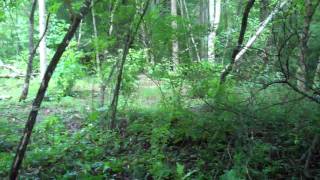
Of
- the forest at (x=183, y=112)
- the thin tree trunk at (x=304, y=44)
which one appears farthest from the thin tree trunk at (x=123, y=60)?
the thin tree trunk at (x=304, y=44)

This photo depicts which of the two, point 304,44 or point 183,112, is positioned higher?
point 304,44

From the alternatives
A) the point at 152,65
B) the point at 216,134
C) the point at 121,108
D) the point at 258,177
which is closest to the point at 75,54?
the point at 121,108

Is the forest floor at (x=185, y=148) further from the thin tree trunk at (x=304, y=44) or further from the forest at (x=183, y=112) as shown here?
the thin tree trunk at (x=304, y=44)

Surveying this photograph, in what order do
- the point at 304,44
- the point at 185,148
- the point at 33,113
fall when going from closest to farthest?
1. the point at 33,113
2. the point at 304,44
3. the point at 185,148

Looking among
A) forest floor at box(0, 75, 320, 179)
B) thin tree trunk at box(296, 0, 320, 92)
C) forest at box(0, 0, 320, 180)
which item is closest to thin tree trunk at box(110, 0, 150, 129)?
forest at box(0, 0, 320, 180)

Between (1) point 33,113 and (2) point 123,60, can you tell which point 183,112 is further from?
(1) point 33,113

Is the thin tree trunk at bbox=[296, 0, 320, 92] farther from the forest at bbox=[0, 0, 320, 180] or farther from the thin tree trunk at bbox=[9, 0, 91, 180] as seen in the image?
the thin tree trunk at bbox=[9, 0, 91, 180]

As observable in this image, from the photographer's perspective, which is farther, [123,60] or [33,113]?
[123,60]

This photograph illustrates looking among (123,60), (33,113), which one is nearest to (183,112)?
(123,60)

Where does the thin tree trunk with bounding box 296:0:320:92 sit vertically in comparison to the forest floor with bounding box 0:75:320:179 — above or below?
above

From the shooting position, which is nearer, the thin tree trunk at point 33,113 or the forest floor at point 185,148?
the thin tree trunk at point 33,113

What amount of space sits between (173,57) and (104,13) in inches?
65.2

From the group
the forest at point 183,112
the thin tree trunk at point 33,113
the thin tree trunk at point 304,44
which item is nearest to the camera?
the thin tree trunk at point 33,113

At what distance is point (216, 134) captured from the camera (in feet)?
19.2
